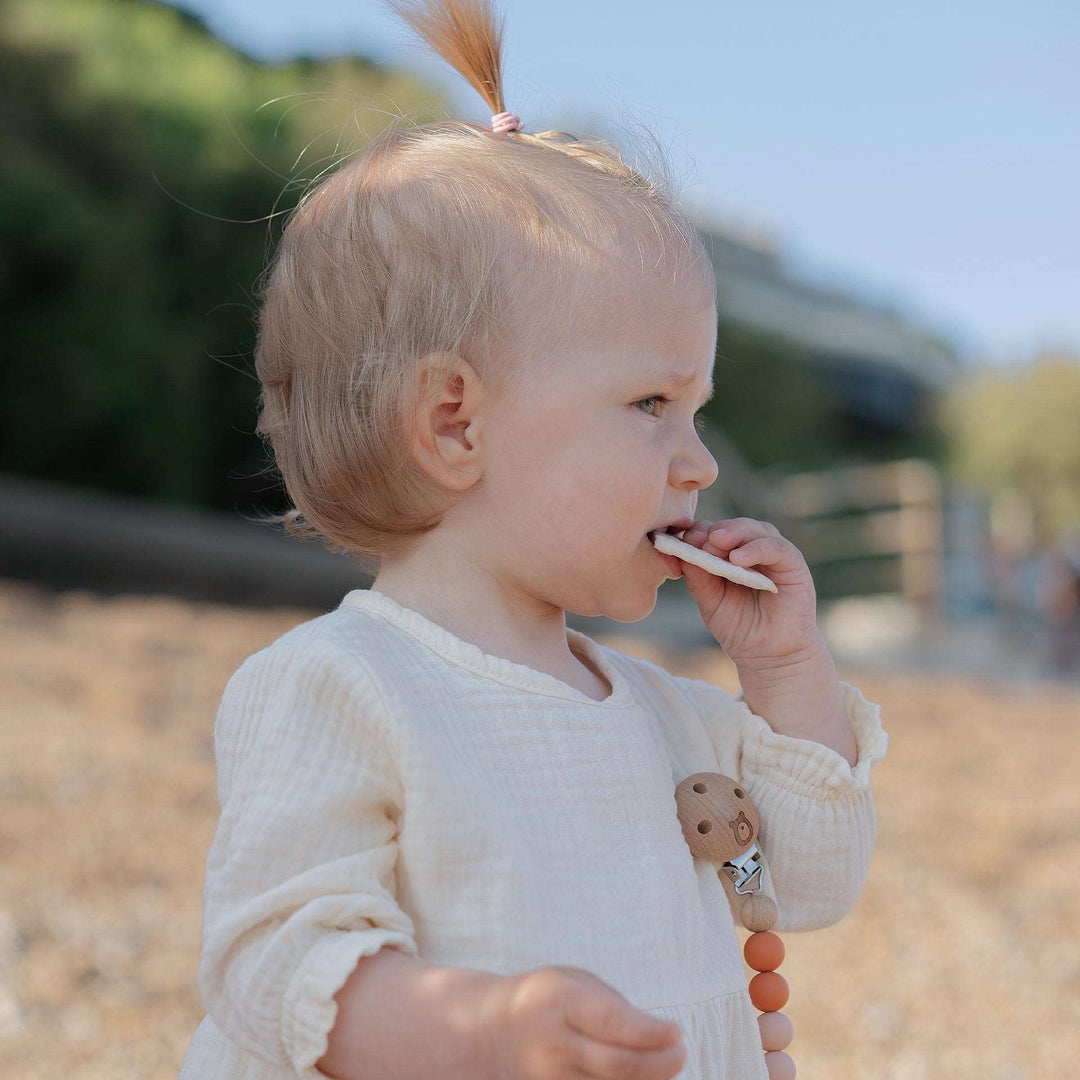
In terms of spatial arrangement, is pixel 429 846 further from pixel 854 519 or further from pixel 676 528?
pixel 854 519

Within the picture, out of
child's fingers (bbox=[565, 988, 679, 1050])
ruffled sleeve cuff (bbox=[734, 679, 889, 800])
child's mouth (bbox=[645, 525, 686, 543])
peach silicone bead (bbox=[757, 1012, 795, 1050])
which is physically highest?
child's mouth (bbox=[645, 525, 686, 543])

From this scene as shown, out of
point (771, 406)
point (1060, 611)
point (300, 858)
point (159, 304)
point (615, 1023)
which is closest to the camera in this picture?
point (615, 1023)

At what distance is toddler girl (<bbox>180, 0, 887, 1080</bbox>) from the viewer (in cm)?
101

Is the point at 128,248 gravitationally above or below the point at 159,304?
above

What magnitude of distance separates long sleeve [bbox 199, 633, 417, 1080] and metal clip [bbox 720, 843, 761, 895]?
0.39 metres

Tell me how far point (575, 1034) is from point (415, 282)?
700 mm

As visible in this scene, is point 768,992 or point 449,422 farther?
point 768,992

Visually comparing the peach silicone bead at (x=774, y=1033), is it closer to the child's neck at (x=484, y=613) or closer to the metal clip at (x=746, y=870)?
the metal clip at (x=746, y=870)

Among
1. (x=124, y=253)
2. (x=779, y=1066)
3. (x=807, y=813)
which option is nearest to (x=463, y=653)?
(x=807, y=813)

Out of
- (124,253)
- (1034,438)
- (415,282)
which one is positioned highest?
(415,282)

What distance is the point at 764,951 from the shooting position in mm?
1363

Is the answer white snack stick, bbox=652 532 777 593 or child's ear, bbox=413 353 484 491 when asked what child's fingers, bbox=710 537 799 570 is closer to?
white snack stick, bbox=652 532 777 593

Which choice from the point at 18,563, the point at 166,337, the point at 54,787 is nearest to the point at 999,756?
the point at 54,787

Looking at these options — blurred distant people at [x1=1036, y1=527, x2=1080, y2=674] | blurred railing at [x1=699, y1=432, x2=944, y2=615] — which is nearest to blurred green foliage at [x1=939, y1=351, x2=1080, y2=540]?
blurred railing at [x1=699, y1=432, x2=944, y2=615]
